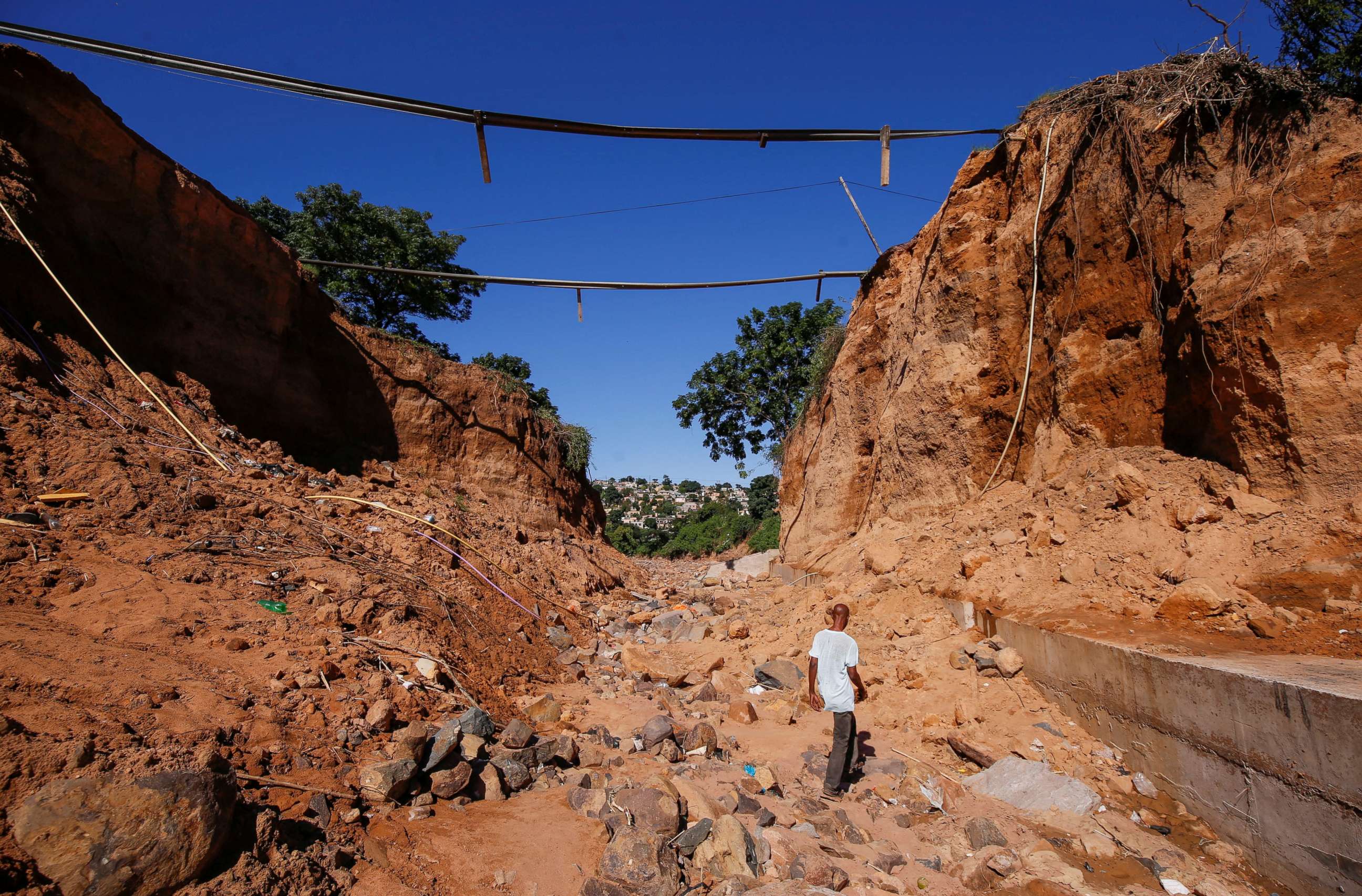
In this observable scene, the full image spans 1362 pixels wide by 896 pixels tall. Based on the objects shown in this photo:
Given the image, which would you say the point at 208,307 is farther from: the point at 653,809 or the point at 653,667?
the point at 653,809

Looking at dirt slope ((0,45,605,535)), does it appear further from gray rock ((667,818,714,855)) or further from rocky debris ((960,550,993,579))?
rocky debris ((960,550,993,579))

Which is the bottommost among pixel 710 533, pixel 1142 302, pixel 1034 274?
pixel 710 533

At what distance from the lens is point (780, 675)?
20.9 feet

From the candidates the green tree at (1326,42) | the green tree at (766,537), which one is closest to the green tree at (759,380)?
the green tree at (766,537)

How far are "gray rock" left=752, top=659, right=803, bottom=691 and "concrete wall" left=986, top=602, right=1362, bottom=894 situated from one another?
8.90ft

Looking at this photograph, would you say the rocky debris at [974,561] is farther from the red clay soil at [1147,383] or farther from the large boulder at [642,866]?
the large boulder at [642,866]

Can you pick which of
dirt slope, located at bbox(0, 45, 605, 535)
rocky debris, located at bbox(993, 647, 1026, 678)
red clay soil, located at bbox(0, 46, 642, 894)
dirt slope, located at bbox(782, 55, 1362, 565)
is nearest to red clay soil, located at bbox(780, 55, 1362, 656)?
dirt slope, located at bbox(782, 55, 1362, 565)

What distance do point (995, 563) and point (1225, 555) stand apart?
1.76m

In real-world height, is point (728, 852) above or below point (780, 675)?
below

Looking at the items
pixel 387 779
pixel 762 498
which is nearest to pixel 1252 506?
Answer: pixel 387 779

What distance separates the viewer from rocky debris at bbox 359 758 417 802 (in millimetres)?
3389

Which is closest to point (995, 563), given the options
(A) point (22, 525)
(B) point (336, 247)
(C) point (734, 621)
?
(C) point (734, 621)

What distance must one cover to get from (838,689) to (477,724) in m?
2.50

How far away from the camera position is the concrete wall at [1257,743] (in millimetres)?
2639
